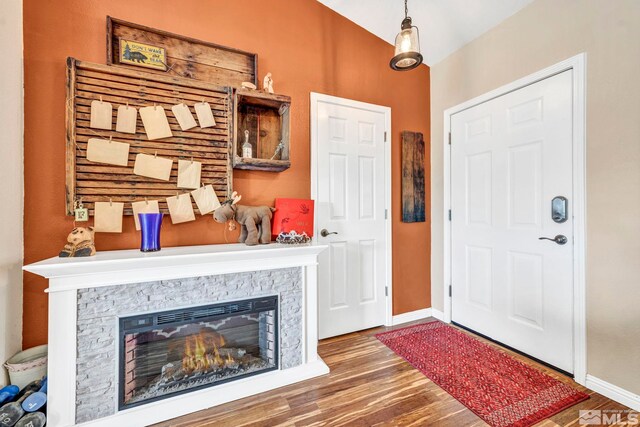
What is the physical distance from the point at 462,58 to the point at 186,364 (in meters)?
3.36

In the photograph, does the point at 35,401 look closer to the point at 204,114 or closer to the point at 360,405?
the point at 360,405

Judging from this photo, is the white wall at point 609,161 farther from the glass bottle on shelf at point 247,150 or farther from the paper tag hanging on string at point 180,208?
the paper tag hanging on string at point 180,208

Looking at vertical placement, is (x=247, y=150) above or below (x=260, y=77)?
below

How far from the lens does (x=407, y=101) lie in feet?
9.11

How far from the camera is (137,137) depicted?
1.76 meters

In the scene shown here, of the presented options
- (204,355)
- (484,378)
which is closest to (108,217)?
(204,355)

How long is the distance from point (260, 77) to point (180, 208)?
119 cm

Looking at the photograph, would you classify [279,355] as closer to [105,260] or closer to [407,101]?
[105,260]

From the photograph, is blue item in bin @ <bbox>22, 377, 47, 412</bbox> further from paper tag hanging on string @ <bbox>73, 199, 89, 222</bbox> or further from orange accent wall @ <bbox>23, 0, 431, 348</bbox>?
paper tag hanging on string @ <bbox>73, 199, 89, 222</bbox>

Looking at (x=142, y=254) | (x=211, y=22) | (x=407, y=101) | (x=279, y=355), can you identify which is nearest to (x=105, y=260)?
(x=142, y=254)

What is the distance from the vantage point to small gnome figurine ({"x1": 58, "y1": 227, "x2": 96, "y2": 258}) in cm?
143

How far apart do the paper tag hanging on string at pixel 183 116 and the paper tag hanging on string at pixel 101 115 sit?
36 centimetres

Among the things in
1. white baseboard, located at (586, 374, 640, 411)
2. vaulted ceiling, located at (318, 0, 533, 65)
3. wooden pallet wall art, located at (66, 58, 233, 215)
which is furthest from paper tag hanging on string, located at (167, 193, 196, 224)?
white baseboard, located at (586, 374, 640, 411)

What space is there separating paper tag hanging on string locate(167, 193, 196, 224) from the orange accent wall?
8 centimetres
